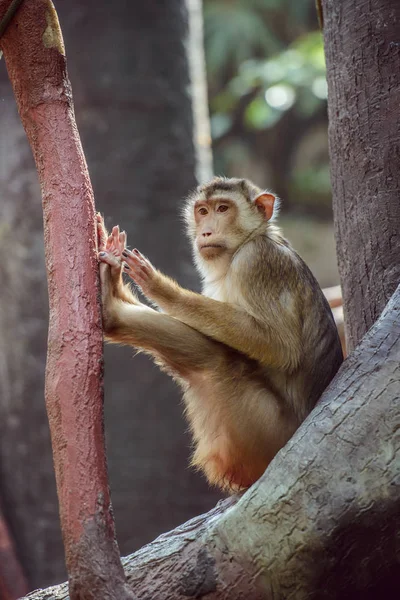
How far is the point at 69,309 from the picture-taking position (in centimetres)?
327

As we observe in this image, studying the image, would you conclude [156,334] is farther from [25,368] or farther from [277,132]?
[277,132]

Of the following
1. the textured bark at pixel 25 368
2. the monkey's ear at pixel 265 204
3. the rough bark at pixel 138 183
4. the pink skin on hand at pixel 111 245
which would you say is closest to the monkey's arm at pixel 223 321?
the pink skin on hand at pixel 111 245

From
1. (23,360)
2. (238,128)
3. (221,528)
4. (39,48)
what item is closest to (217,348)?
(221,528)

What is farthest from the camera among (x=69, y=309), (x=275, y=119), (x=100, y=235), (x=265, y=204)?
(x=275, y=119)

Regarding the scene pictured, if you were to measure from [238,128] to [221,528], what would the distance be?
16635 mm

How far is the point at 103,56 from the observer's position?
7.84 meters

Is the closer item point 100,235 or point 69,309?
point 69,309

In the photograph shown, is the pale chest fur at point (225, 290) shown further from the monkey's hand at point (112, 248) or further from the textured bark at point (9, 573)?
the textured bark at point (9, 573)

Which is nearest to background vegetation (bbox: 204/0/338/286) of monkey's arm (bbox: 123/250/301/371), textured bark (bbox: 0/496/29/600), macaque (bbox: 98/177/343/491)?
textured bark (bbox: 0/496/29/600)

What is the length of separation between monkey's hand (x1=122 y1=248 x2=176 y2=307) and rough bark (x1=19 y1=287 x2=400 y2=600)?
1.07 meters

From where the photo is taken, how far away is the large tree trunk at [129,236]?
7.82 metres

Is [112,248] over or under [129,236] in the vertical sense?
under

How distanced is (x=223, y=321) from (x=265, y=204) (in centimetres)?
96

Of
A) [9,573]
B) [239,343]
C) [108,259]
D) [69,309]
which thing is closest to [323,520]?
[239,343]
